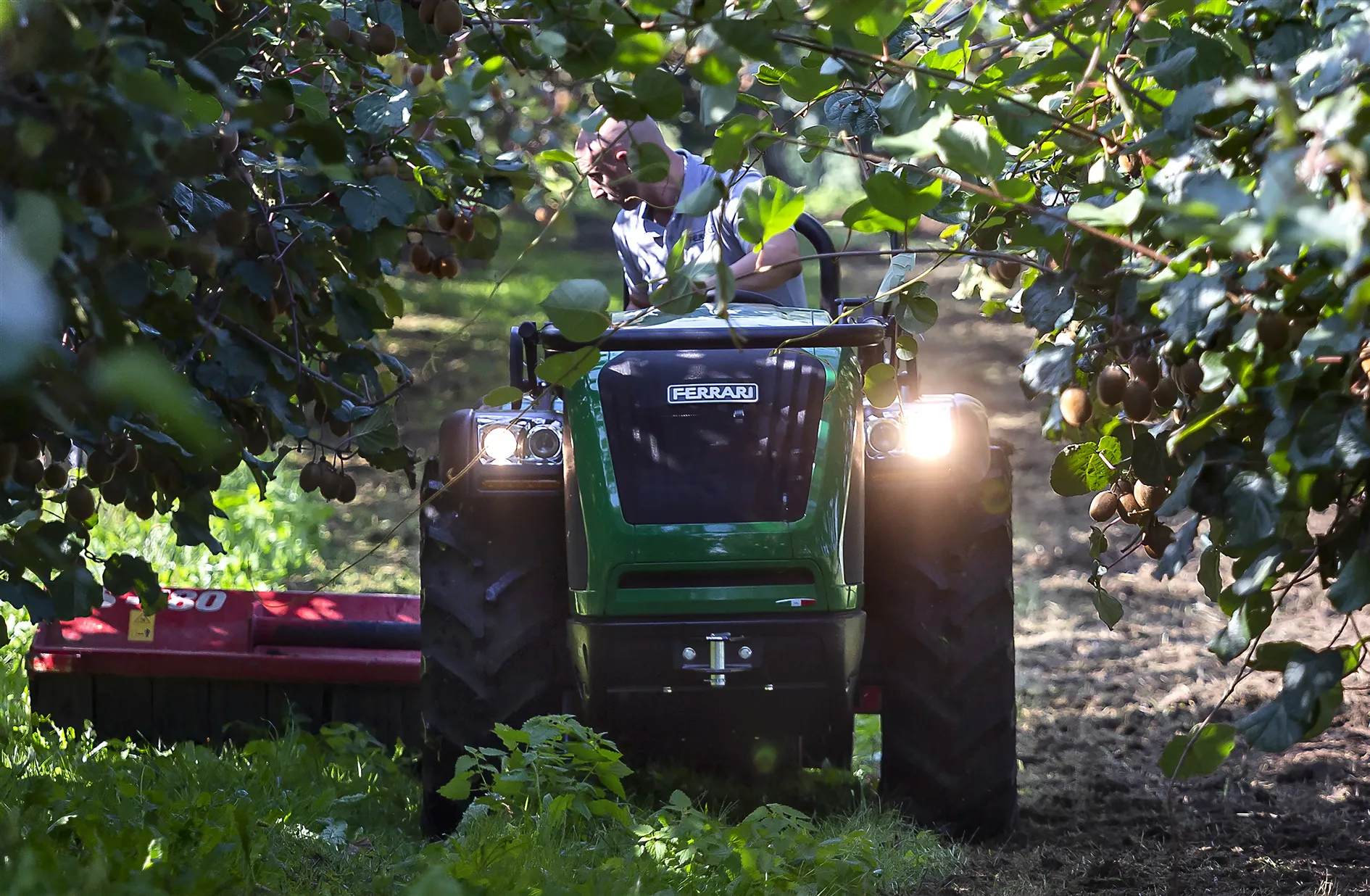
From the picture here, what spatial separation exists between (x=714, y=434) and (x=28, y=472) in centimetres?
132

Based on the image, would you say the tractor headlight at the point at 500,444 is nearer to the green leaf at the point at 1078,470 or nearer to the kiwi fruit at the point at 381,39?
the kiwi fruit at the point at 381,39

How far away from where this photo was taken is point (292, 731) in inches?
149

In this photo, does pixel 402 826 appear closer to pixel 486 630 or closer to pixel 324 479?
pixel 486 630

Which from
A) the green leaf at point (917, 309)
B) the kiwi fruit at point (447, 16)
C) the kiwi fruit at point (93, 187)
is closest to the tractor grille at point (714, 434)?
the green leaf at point (917, 309)

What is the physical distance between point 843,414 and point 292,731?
1771mm

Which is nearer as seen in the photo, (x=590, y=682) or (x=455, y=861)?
(x=455, y=861)

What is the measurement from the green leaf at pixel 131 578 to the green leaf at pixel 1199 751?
185 cm

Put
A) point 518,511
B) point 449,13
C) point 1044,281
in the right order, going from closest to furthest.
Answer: point 1044,281
point 449,13
point 518,511

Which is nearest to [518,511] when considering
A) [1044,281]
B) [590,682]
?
[590,682]

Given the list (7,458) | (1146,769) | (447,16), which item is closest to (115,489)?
(7,458)

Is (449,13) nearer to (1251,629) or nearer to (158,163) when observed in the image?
(158,163)

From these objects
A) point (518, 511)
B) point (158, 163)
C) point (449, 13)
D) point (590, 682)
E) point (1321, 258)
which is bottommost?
point (590, 682)

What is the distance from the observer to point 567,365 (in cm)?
192

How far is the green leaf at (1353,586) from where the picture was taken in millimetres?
1575
